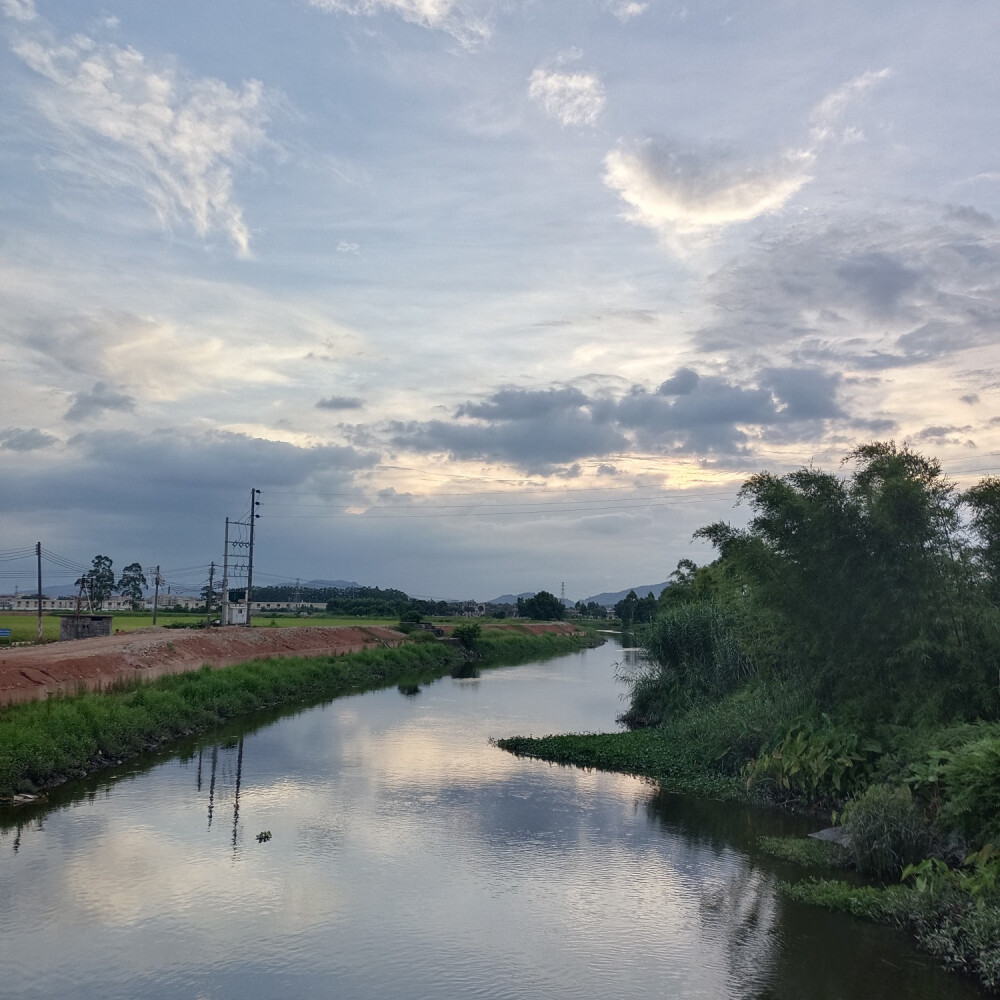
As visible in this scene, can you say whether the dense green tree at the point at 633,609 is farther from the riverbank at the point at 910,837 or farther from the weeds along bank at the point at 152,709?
the riverbank at the point at 910,837

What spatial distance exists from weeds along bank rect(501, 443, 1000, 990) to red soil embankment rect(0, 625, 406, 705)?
2219 centimetres

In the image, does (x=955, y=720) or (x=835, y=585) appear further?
(x=835, y=585)

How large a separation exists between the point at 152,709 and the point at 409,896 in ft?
61.1

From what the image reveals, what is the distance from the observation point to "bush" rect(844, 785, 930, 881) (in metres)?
16.8

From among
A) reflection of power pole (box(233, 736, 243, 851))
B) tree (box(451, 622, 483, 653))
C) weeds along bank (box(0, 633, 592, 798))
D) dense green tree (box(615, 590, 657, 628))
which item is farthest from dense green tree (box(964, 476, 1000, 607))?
dense green tree (box(615, 590, 657, 628))

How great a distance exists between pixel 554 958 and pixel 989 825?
24.5ft

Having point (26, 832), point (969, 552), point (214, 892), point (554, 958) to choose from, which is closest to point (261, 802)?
point (26, 832)

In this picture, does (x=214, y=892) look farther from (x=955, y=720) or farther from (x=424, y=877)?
(x=955, y=720)

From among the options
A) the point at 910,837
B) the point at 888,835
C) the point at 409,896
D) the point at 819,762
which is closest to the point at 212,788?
the point at 409,896

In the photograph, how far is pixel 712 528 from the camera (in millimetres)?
23406

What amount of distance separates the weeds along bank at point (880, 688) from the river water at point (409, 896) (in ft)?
3.46

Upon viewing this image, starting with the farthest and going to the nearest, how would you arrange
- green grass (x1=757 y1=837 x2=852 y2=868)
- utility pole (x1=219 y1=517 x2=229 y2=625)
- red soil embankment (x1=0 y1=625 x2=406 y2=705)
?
utility pole (x1=219 y1=517 x2=229 y2=625) → red soil embankment (x1=0 y1=625 x2=406 y2=705) → green grass (x1=757 y1=837 x2=852 y2=868)

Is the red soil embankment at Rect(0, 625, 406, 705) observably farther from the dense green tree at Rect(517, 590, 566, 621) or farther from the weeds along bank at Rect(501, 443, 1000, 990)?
the dense green tree at Rect(517, 590, 566, 621)

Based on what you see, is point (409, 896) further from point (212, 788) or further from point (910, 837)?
point (212, 788)
